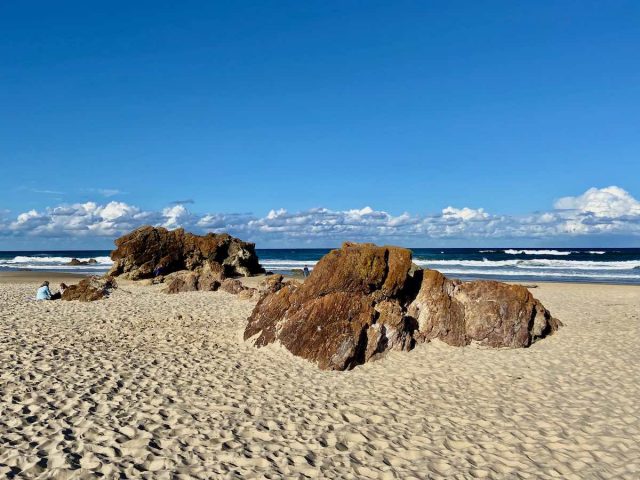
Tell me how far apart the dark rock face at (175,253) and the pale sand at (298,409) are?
72.3 ft

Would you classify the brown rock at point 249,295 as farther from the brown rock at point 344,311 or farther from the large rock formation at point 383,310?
the brown rock at point 344,311

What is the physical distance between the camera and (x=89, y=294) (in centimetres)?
2192

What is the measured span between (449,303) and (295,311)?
481cm

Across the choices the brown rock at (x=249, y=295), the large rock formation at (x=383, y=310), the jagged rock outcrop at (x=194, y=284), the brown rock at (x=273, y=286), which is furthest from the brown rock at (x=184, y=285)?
the large rock formation at (x=383, y=310)

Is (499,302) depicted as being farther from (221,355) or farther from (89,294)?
(89,294)

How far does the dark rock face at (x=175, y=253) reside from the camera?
118 ft

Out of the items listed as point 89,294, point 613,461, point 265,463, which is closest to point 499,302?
point 613,461

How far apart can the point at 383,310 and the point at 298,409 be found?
5206 millimetres

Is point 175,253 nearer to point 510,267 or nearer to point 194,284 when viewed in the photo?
point 194,284

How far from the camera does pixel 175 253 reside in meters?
37.8

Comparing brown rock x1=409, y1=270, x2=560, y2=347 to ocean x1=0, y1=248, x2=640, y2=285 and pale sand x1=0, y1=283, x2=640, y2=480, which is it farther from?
ocean x1=0, y1=248, x2=640, y2=285

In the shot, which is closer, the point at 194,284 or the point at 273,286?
the point at 273,286

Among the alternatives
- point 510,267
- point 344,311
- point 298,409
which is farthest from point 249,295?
point 510,267

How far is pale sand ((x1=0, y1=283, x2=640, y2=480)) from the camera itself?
641cm
